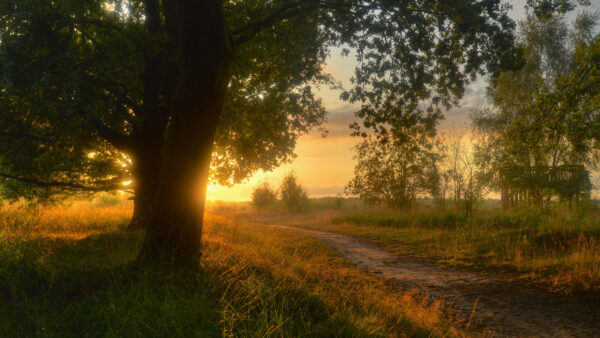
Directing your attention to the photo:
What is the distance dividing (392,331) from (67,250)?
6803 mm

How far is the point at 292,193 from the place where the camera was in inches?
1780

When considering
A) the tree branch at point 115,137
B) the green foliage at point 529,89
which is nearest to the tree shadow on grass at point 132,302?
the tree branch at point 115,137

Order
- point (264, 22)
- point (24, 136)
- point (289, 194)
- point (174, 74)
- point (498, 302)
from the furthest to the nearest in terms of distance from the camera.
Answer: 1. point (289, 194)
2. point (174, 74)
3. point (24, 136)
4. point (264, 22)
5. point (498, 302)

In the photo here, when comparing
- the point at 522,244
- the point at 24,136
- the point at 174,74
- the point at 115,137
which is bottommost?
the point at 522,244

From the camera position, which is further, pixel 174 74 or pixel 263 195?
pixel 263 195

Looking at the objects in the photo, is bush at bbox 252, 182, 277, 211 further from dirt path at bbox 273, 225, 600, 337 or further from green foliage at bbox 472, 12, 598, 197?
dirt path at bbox 273, 225, 600, 337

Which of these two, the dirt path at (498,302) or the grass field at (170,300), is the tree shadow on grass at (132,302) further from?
the dirt path at (498,302)

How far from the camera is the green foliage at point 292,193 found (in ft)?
148

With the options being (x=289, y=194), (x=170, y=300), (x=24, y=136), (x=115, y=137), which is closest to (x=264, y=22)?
(x=115, y=137)

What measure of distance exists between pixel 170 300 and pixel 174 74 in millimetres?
7650

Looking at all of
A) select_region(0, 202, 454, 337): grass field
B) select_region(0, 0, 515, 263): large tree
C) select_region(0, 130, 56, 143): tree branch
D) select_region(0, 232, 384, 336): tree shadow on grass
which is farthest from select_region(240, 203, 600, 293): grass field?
select_region(0, 130, 56, 143): tree branch

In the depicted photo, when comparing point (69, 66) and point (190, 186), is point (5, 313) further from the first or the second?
point (69, 66)

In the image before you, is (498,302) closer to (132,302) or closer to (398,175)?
(132,302)

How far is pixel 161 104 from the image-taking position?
33.3ft
